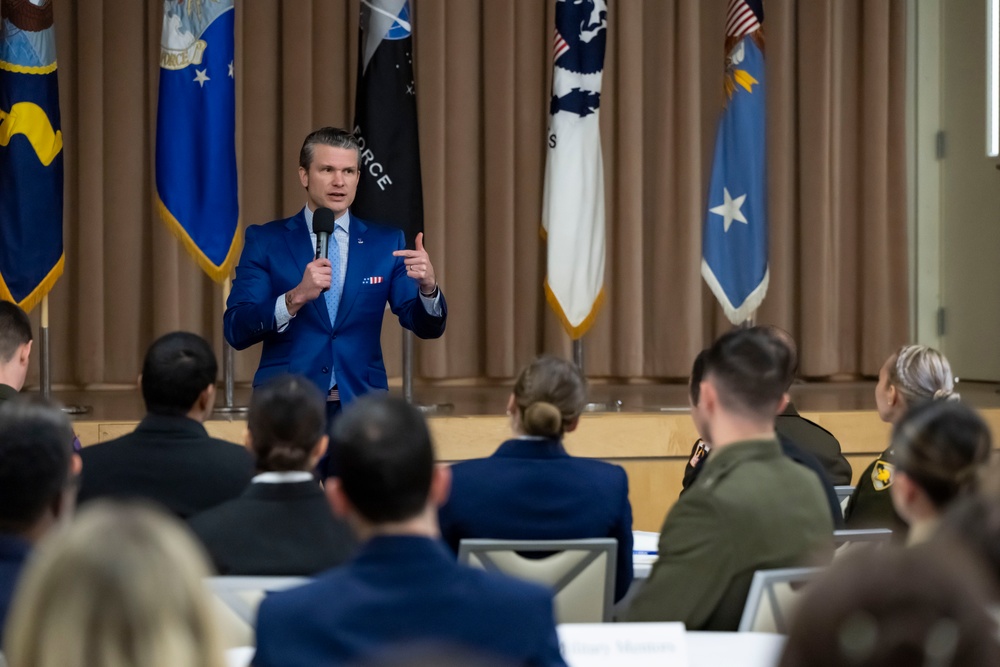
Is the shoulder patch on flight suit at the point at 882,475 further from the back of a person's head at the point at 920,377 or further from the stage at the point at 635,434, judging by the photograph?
the stage at the point at 635,434

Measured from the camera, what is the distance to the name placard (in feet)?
5.81

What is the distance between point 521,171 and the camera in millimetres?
7160

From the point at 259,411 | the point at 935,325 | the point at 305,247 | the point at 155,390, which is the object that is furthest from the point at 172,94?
the point at 935,325

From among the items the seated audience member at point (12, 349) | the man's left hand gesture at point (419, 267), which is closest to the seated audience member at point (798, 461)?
the man's left hand gesture at point (419, 267)

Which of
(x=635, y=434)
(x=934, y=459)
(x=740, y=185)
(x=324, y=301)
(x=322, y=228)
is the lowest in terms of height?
(x=635, y=434)

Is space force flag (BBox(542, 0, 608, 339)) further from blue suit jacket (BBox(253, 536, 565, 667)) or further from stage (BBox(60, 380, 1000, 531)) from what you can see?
blue suit jacket (BBox(253, 536, 565, 667))

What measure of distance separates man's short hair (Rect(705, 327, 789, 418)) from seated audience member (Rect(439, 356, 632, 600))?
0.36m

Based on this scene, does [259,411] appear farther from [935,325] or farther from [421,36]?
[935,325]

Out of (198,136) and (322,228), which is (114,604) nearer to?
(322,228)

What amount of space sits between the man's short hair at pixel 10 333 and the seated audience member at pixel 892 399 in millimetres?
2297

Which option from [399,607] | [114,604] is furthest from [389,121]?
[114,604]

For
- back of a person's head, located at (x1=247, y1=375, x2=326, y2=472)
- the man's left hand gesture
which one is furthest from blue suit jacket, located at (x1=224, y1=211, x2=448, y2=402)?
back of a person's head, located at (x1=247, y1=375, x2=326, y2=472)

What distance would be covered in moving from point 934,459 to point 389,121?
376 cm

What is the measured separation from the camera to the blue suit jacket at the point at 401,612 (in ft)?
4.66
